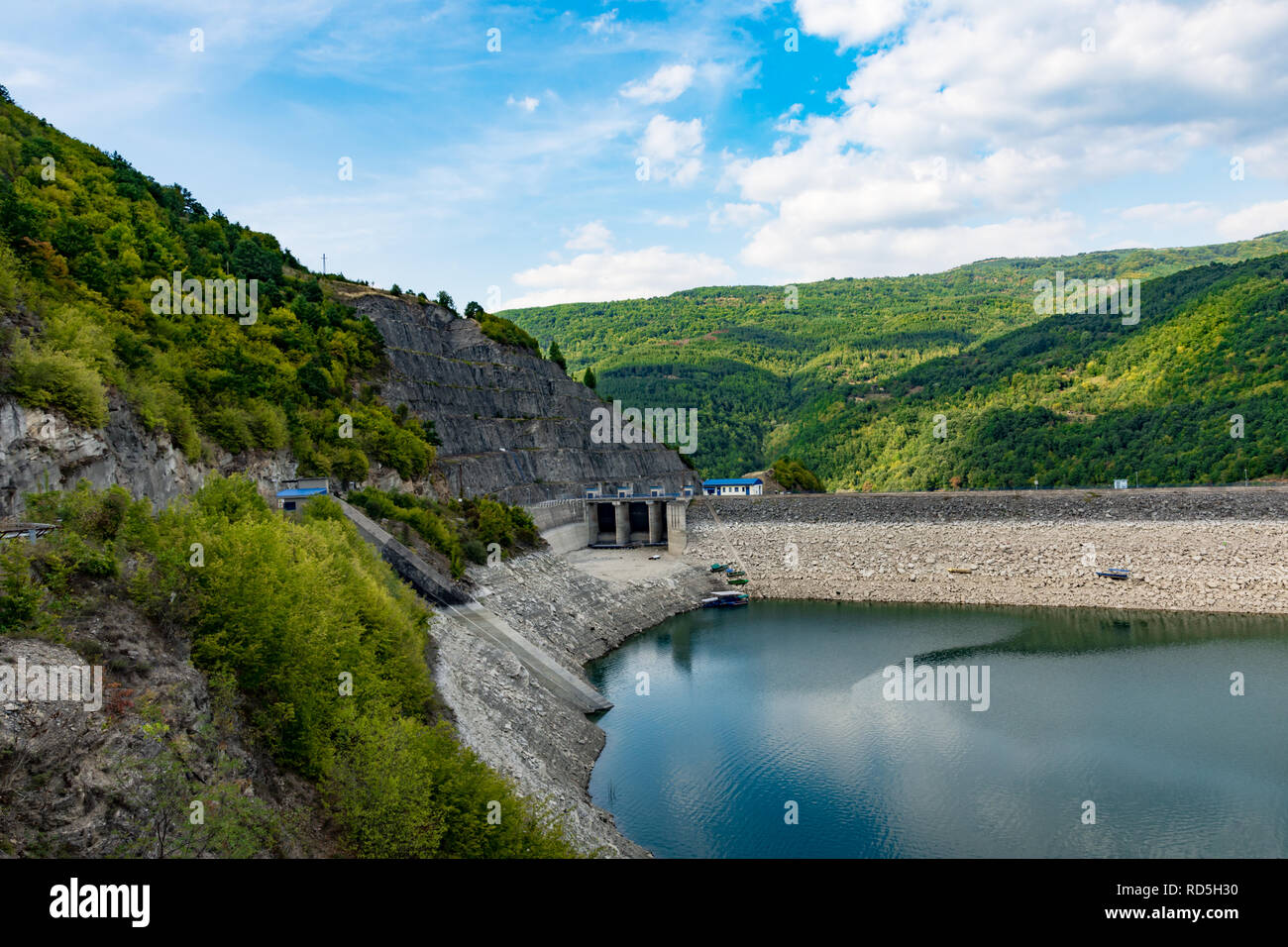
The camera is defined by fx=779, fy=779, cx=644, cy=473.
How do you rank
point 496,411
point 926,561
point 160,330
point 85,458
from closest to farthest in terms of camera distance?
1. point 85,458
2. point 160,330
3. point 926,561
4. point 496,411

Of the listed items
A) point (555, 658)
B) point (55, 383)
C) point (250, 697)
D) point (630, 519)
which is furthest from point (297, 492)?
point (630, 519)

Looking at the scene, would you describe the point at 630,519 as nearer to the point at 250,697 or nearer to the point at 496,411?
the point at 496,411

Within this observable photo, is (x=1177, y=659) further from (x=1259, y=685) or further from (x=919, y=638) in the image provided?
(x=919, y=638)

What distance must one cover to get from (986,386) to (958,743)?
263ft

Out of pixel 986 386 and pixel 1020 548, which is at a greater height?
pixel 986 386

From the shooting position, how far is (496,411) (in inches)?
2430

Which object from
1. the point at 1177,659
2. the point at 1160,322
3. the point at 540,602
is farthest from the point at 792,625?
the point at 1160,322

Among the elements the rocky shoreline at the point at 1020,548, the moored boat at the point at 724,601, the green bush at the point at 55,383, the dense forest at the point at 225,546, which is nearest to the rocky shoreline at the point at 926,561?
the rocky shoreline at the point at 1020,548

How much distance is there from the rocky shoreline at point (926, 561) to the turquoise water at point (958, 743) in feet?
9.98

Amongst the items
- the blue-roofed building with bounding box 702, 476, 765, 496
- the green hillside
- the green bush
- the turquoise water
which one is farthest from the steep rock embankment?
the blue-roofed building with bounding box 702, 476, 765, 496

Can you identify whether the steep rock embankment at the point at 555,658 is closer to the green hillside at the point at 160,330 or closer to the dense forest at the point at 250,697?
the dense forest at the point at 250,697

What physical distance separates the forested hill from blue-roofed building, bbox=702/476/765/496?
75.9ft

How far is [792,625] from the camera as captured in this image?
4409 centimetres
